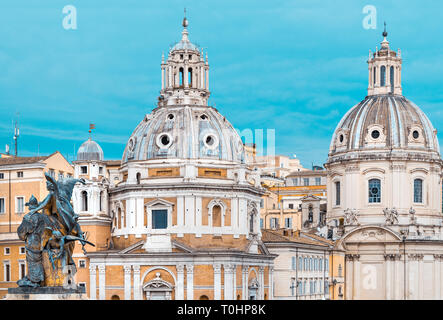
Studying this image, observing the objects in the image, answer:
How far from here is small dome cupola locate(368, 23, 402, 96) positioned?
104 m

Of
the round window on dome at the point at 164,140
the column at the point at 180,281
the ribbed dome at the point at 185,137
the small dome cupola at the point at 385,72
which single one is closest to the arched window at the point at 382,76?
the small dome cupola at the point at 385,72

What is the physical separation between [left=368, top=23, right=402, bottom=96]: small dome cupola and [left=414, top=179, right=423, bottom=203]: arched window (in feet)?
33.3

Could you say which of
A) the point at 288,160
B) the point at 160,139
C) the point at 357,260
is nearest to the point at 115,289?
the point at 160,139

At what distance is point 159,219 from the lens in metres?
78.8

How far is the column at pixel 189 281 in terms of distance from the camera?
2958 inches

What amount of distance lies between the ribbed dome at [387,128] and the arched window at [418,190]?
3453 millimetres

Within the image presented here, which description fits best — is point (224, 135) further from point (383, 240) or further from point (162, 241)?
point (383, 240)

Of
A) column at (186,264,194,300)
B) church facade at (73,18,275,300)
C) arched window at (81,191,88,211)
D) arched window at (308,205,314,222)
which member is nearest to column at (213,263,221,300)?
church facade at (73,18,275,300)

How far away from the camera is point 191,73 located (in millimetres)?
85375

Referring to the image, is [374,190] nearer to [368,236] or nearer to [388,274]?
[368,236]

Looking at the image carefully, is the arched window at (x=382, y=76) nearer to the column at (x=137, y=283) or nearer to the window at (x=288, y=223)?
the window at (x=288, y=223)

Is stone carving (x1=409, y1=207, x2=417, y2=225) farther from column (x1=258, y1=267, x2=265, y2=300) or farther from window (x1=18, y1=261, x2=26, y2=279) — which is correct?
window (x1=18, y1=261, x2=26, y2=279)

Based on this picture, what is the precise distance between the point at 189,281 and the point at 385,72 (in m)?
40.5

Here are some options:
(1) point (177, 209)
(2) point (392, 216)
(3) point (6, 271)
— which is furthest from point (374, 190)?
(3) point (6, 271)
